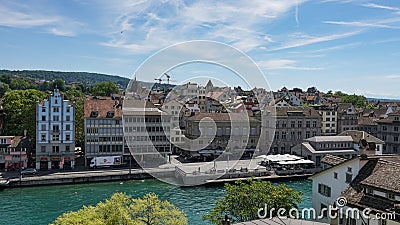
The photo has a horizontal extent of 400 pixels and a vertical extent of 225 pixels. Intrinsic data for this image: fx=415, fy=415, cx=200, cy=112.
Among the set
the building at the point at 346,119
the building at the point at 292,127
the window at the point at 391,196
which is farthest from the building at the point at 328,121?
the window at the point at 391,196

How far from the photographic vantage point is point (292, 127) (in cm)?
5344

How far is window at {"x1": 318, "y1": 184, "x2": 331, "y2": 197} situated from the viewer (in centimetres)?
2008

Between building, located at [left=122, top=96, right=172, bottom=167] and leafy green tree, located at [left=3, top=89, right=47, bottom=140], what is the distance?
34.1 feet

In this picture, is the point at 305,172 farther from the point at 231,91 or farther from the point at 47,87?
the point at 47,87

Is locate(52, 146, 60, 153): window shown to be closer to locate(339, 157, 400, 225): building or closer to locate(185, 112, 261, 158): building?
locate(185, 112, 261, 158): building

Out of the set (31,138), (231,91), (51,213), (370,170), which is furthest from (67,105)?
(370,170)

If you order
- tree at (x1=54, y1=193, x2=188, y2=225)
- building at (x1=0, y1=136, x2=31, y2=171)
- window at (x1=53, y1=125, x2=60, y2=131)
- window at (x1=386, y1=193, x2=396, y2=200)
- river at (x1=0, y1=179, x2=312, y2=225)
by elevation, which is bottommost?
river at (x1=0, y1=179, x2=312, y2=225)

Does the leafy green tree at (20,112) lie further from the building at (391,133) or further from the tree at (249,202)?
the building at (391,133)

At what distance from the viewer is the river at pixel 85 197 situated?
88.2 feet

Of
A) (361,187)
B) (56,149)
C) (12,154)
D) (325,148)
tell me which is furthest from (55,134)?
(361,187)

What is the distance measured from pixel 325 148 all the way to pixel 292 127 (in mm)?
7436

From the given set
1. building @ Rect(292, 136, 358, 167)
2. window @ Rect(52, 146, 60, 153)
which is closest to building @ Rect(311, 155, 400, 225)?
building @ Rect(292, 136, 358, 167)

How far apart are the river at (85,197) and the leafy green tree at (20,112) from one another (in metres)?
12.3

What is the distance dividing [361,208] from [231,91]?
40703 millimetres
